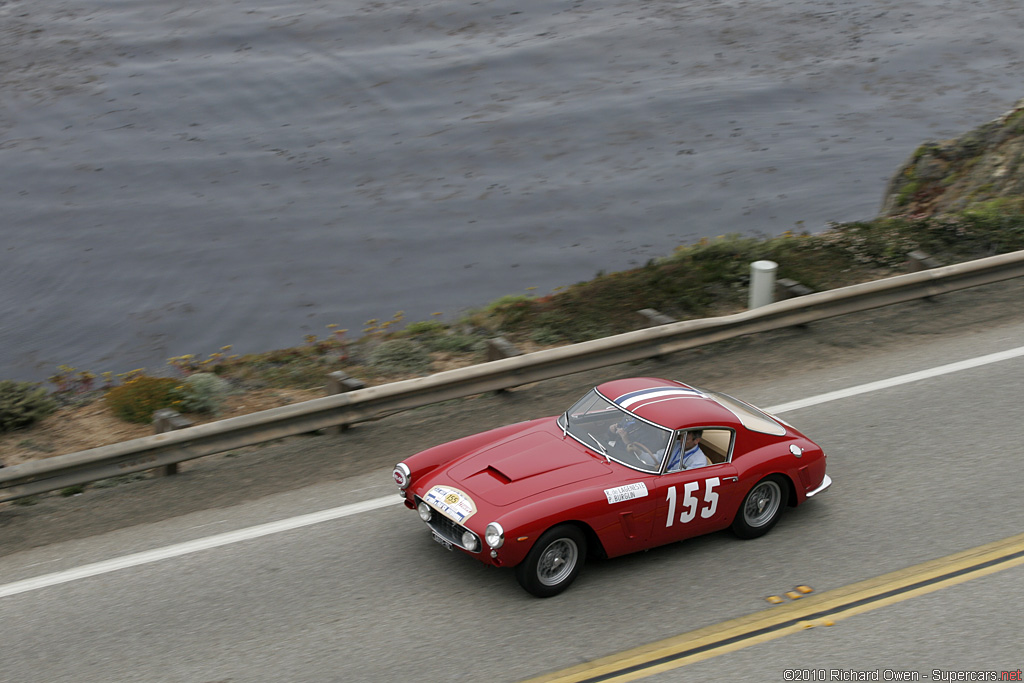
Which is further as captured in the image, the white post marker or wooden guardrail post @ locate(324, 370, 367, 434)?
the white post marker

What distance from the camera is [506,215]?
27250mm

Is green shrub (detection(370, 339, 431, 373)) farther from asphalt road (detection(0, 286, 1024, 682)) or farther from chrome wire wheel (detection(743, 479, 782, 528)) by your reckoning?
chrome wire wheel (detection(743, 479, 782, 528))

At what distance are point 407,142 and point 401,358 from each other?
71.4 ft

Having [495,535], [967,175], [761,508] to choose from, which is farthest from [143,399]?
[967,175]

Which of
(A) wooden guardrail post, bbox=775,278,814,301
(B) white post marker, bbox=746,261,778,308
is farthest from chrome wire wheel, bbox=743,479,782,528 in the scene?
(A) wooden guardrail post, bbox=775,278,814,301

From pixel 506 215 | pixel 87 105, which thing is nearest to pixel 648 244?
pixel 506 215

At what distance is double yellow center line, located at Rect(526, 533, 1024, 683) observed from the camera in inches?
235

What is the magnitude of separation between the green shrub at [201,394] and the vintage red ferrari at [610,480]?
338 centimetres

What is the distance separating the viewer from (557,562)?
6.71 m

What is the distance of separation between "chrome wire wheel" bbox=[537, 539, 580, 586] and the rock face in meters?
10.1

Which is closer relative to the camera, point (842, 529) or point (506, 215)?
point (842, 529)

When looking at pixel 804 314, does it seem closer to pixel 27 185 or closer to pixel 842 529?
pixel 842 529

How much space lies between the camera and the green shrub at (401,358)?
10.9 meters

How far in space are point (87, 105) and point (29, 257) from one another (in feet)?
38.9
